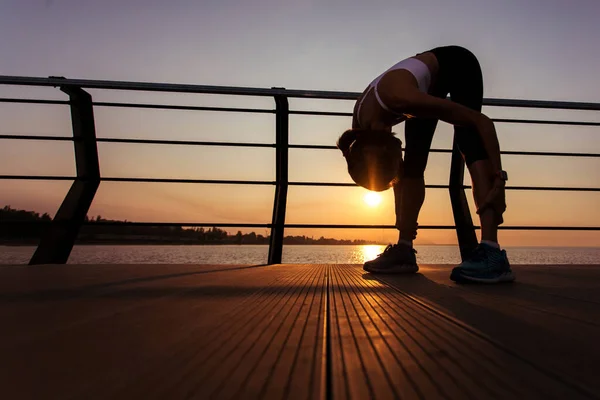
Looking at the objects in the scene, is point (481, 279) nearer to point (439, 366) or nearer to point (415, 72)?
point (415, 72)

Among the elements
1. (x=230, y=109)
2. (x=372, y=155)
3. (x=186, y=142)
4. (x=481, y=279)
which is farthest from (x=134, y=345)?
(x=230, y=109)

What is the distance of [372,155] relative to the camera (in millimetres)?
1669

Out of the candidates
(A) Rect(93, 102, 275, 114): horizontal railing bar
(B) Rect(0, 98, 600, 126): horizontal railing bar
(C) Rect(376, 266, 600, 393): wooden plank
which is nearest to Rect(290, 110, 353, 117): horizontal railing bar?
(B) Rect(0, 98, 600, 126): horizontal railing bar

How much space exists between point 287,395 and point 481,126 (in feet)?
4.41

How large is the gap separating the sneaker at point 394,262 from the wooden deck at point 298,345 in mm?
659

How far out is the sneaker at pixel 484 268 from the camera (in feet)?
4.40

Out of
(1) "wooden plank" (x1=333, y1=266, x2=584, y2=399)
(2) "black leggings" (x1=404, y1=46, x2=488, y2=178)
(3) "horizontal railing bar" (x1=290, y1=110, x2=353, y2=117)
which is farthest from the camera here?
(3) "horizontal railing bar" (x1=290, y1=110, x2=353, y2=117)

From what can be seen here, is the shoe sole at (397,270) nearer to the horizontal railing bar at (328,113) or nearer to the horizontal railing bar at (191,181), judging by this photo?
the horizontal railing bar at (191,181)

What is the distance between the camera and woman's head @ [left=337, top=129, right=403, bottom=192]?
65.2 inches

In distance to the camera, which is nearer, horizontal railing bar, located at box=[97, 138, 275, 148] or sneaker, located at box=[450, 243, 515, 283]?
sneaker, located at box=[450, 243, 515, 283]

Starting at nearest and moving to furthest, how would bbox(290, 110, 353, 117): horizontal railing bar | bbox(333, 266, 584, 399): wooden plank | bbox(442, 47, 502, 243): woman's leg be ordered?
bbox(333, 266, 584, 399): wooden plank < bbox(442, 47, 502, 243): woman's leg < bbox(290, 110, 353, 117): horizontal railing bar

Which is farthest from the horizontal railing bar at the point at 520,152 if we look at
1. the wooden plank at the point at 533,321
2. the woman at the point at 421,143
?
the wooden plank at the point at 533,321

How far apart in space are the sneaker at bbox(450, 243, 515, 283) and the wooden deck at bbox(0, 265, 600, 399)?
0.29m

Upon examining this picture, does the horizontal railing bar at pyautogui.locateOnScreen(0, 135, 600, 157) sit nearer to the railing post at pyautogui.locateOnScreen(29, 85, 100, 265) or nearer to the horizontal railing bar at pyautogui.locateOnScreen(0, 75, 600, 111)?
the railing post at pyautogui.locateOnScreen(29, 85, 100, 265)
